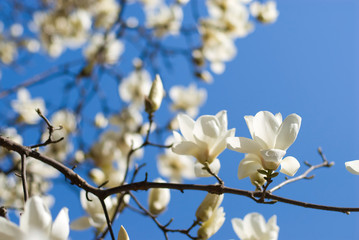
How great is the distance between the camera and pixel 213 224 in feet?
2.18

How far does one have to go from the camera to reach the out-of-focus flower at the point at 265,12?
2055 millimetres

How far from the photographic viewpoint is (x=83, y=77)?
72.8 inches

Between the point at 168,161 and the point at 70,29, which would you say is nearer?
the point at 168,161

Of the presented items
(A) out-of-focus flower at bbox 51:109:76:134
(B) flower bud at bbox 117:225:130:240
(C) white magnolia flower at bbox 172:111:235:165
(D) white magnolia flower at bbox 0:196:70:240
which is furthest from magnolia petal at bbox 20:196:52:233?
(A) out-of-focus flower at bbox 51:109:76:134

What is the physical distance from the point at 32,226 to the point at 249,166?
0.36m

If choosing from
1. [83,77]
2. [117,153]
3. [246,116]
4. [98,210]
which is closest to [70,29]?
[83,77]

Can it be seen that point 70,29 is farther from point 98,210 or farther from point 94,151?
point 98,210

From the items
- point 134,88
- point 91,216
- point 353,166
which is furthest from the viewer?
point 134,88

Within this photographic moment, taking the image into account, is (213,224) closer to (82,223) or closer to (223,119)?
(223,119)

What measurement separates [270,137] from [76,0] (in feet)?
7.58

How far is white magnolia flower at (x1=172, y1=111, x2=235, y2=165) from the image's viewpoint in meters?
0.62

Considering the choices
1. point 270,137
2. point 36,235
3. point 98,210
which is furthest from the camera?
point 98,210

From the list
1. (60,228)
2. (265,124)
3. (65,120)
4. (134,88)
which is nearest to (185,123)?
(265,124)

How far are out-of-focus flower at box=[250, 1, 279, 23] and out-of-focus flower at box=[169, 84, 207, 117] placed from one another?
58cm
